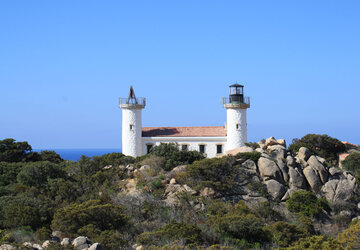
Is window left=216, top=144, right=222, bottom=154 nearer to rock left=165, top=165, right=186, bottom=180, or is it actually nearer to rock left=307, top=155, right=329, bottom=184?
rock left=165, top=165, right=186, bottom=180

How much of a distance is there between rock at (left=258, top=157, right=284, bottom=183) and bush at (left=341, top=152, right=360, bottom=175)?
35.1ft

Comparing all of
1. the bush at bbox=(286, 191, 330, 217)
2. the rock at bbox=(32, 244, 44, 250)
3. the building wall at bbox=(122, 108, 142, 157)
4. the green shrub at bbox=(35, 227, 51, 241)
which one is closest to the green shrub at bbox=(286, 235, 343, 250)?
the bush at bbox=(286, 191, 330, 217)

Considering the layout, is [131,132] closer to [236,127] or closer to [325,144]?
[236,127]

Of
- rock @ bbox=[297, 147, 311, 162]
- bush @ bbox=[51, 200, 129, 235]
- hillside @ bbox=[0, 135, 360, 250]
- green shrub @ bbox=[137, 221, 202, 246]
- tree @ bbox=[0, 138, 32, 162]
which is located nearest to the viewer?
green shrub @ bbox=[137, 221, 202, 246]

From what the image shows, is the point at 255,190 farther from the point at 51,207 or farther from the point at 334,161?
the point at 334,161

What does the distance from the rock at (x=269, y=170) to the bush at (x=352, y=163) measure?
1070cm

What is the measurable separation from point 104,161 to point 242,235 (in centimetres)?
1253

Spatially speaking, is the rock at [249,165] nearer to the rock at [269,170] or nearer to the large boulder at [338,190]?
the rock at [269,170]

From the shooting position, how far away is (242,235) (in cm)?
1911

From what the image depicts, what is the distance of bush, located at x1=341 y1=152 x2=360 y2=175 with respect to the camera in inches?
1383

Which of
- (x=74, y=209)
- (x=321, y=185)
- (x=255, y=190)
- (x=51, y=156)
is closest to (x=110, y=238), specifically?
(x=74, y=209)

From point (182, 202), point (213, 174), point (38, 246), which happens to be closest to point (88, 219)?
point (38, 246)

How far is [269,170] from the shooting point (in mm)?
26234

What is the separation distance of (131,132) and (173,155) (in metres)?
7.93
